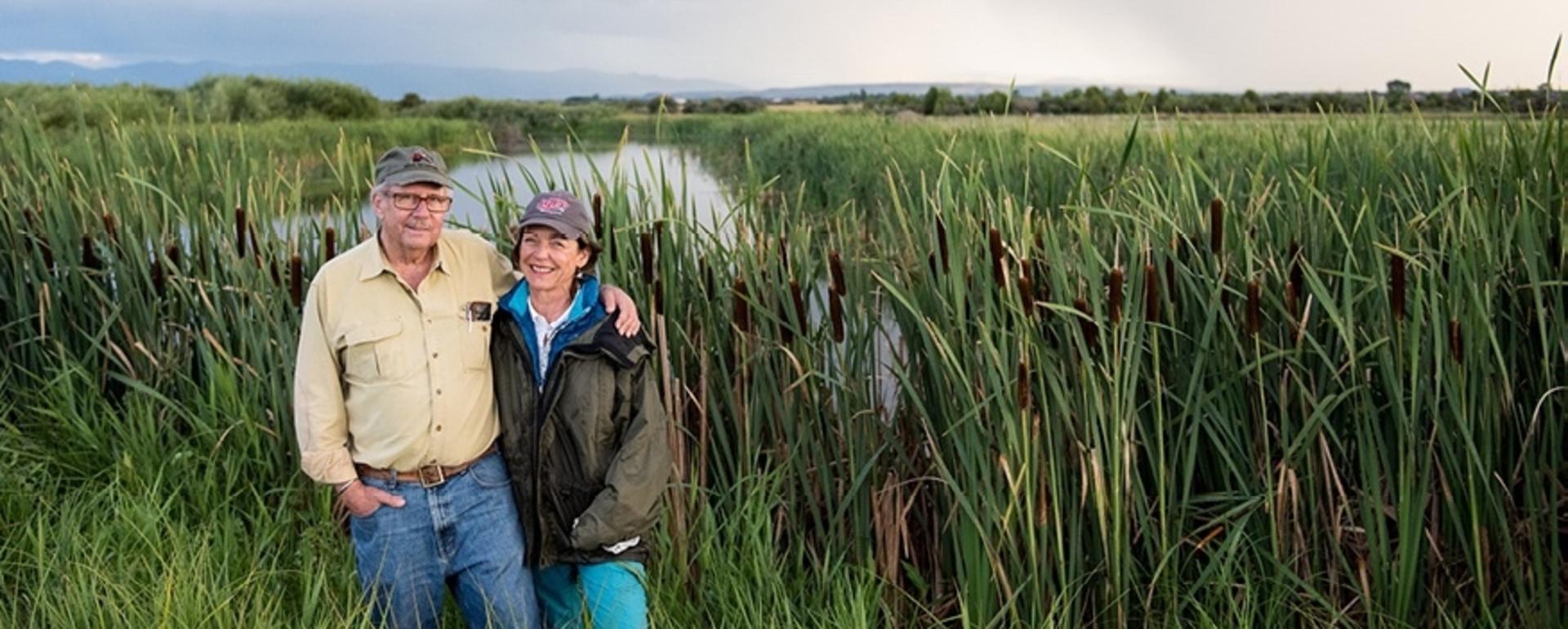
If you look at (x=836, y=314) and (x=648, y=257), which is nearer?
(x=836, y=314)

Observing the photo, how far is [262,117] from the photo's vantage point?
115ft

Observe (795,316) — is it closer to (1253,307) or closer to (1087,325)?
(1087,325)

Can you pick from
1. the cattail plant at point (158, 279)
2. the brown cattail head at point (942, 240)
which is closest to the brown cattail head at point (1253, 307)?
the brown cattail head at point (942, 240)

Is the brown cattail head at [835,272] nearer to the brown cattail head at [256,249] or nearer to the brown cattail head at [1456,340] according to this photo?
the brown cattail head at [1456,340]

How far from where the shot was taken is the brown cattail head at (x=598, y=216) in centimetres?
341

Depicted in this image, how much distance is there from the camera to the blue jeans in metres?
2.87

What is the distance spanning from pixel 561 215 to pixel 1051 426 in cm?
125

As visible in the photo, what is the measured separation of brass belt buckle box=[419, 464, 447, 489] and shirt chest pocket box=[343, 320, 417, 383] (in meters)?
0.22

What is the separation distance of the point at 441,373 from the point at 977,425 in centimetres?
122

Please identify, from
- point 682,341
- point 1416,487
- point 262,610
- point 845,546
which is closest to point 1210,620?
point 1416,487

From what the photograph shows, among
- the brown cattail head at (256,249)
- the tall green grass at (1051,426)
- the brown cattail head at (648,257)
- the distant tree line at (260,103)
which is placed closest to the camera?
the tall green grass at (1051,426)

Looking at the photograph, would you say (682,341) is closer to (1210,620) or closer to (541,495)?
(541,495)

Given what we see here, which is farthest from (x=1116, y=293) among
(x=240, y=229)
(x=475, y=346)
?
(x=240, y=229)

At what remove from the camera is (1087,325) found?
2.89 m
